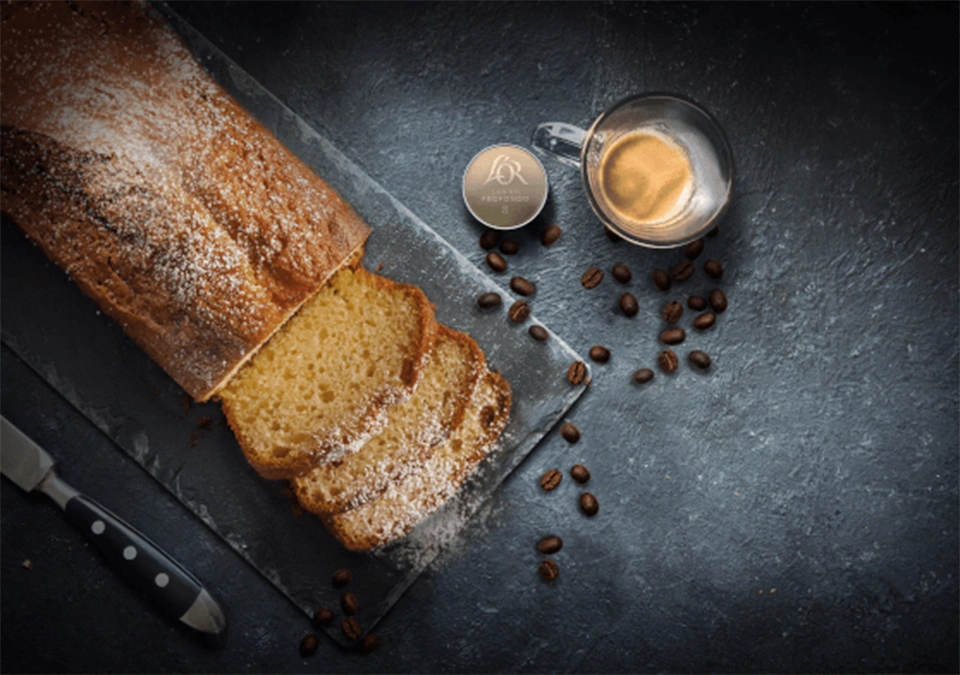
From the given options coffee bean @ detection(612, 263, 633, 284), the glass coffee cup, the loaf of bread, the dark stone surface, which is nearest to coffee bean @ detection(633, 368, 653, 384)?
the dark stone surface

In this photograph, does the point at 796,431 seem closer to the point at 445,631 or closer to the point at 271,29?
the point at 445,631

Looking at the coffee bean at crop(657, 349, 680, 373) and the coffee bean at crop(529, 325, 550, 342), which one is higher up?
the coffee bean at crop(657, 349, 680, 373)

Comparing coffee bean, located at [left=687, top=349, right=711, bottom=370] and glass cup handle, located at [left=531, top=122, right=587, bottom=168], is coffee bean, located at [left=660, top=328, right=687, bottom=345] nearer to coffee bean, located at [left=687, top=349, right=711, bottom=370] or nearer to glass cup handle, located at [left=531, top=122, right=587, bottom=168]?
coffee bean, located at [left=687, top=349, right=711, bottom=370]

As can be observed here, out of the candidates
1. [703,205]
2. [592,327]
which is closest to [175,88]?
[592,327]

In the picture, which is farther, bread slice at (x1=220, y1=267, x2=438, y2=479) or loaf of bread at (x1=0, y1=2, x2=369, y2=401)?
bread slice at (x1=220, y1=267, x2=438, y2=479)

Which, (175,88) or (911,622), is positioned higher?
(911,622)

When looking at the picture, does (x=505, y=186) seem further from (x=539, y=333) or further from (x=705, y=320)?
(x=705, y=320)
